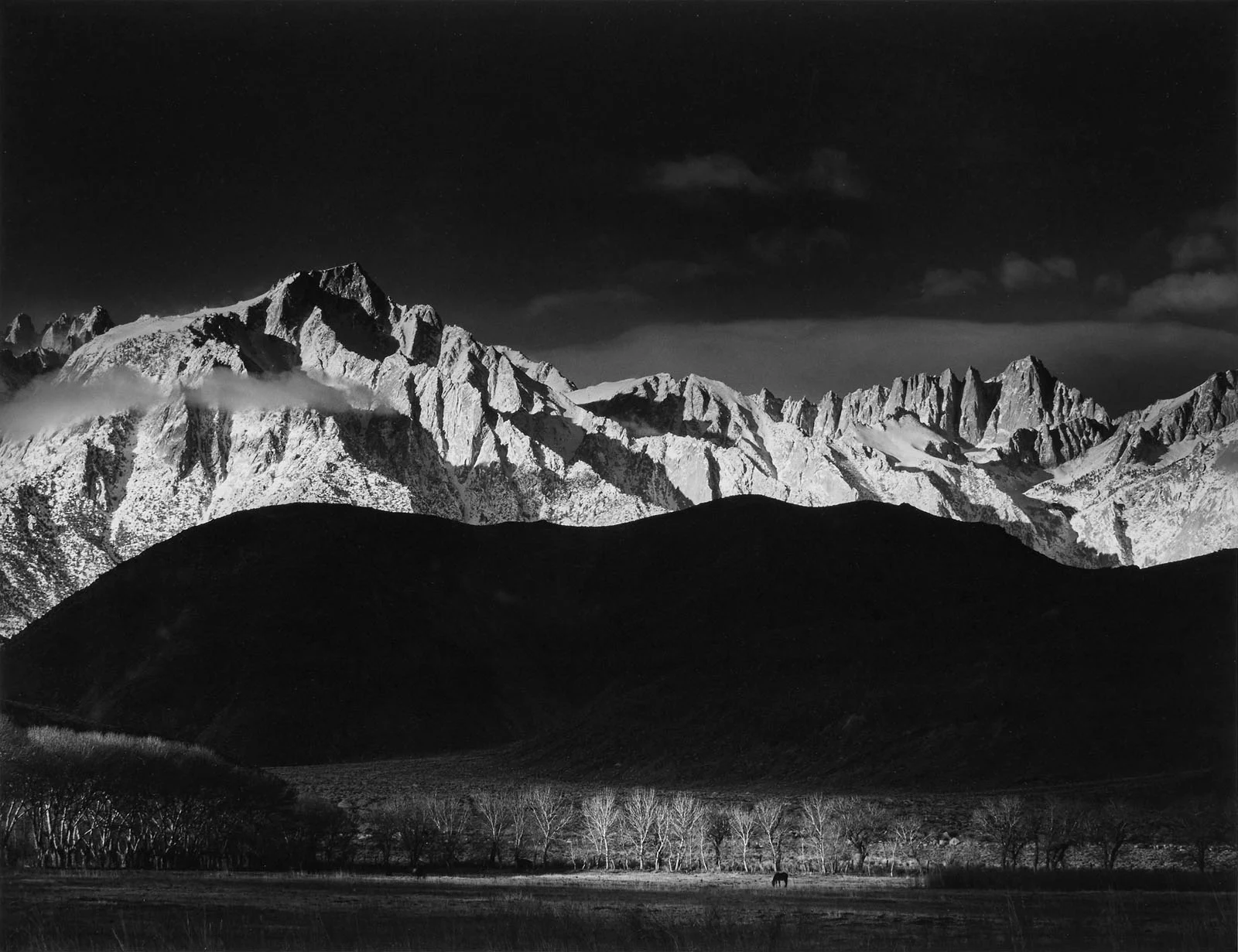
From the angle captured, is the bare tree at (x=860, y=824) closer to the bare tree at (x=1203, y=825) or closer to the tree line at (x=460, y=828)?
the tree line at (x=460, y=828)

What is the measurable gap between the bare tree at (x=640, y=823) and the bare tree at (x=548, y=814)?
6.18 meters

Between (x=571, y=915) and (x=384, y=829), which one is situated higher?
(x=384, y=829)

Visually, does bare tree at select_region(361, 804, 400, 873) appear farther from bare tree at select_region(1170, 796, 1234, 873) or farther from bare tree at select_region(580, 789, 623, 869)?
bare tree at select_region(1170, 796, 1234, 873)

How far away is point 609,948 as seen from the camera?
65.6 metres

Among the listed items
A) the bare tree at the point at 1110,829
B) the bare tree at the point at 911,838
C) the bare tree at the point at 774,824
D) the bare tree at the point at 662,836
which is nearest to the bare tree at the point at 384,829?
the bare tree at the point at 662,836

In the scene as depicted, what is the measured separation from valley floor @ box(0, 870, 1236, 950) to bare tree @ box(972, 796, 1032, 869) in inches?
614

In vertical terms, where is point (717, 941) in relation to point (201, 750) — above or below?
below

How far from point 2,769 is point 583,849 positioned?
49224 millimetres

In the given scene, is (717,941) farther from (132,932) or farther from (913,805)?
(913,805)

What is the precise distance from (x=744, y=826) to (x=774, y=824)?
20.9ft

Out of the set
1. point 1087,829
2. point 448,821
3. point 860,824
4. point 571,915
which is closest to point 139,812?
point 448,821

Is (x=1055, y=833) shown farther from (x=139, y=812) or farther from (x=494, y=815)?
(x=139, y=812)

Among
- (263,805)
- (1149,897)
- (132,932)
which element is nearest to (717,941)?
(132,932)

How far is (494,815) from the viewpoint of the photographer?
13238 cm
